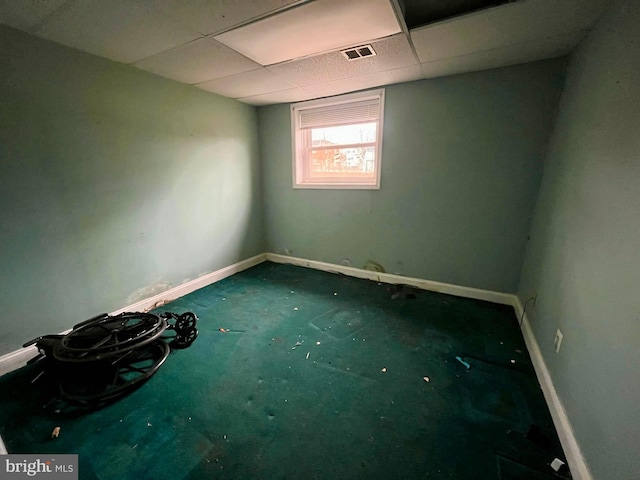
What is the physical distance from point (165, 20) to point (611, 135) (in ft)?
8.59

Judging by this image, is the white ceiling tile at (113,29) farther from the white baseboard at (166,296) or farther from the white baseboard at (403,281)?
the white baseboard at (403,281)

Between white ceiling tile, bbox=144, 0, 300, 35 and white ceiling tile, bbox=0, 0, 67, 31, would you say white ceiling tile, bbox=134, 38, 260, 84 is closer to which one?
white ceiling tile, bbox=144, 0, 300, 35

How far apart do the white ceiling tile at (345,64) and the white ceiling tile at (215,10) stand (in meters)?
0.69

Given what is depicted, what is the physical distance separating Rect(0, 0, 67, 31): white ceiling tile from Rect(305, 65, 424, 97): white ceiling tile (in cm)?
203

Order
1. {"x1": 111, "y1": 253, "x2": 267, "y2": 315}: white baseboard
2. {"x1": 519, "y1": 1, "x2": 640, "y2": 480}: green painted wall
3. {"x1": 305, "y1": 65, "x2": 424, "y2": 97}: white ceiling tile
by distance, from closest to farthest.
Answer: {"x1": 519, "y1": 1, "x2": 640, "y2": 480}: green painted wall → {"x1": 305, "y1": 65, "x2": 424, "y2": 97}: white ceiling tile → {"x1": 111, "y1": 253, "x2": 267, "y2": 315}: white baseboard

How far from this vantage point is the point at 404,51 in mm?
2057

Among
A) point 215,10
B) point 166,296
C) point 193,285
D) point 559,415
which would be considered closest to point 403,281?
point 559,415

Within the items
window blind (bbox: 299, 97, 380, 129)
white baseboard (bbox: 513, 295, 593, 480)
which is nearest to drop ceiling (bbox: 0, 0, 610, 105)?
window blind (bbox: 299, 97, 380, 129)

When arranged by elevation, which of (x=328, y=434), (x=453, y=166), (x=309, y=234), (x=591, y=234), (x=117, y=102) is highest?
(x=117, y=102)

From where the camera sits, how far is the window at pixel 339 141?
3.09m

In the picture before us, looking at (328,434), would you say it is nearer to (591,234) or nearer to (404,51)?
(591,234)

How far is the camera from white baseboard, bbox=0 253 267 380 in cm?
182

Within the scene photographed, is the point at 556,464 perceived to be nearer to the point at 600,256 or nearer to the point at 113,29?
the point at 600,256

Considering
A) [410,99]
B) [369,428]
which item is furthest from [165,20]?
[369,428]
